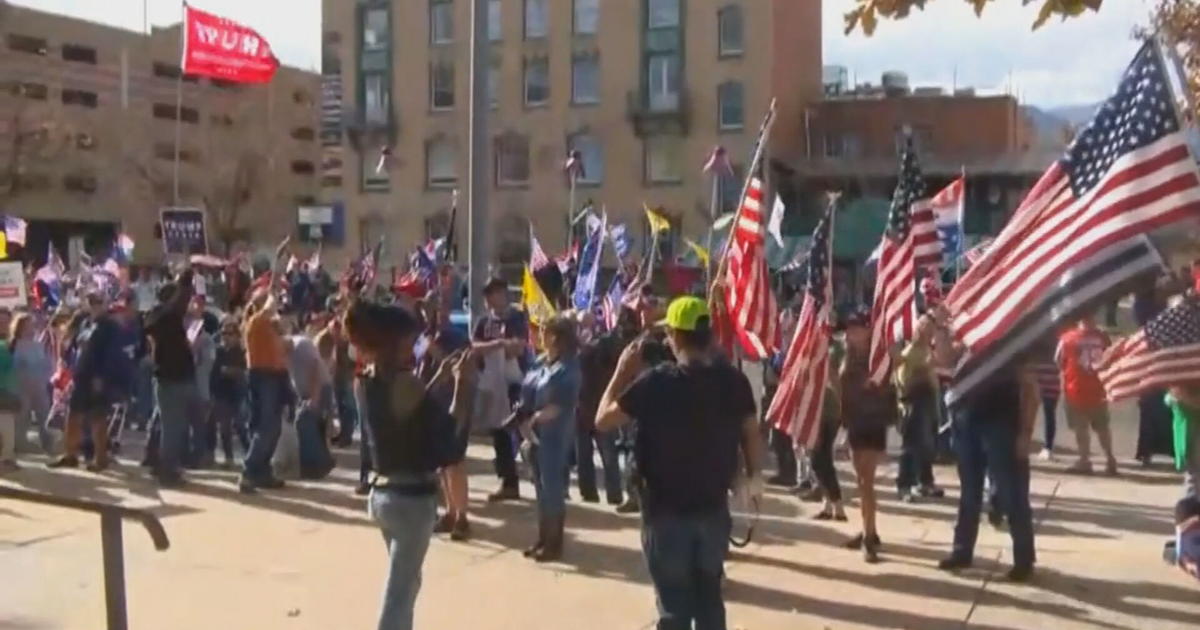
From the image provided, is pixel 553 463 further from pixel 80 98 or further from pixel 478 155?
pixel 80 98

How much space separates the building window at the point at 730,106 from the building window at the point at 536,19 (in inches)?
286

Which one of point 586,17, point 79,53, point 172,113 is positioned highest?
point 79,53

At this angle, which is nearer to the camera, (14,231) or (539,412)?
(539,412)

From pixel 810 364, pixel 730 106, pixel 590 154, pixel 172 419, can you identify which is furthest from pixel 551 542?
pixel 590 154

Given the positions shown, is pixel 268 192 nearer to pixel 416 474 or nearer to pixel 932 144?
pixel 932 144

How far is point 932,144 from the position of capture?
57562 mm

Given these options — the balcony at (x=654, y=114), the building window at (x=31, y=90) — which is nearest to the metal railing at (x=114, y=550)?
the balcony at (x=654, y=114)

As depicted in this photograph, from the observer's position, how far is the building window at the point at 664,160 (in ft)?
194

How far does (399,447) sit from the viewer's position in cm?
712

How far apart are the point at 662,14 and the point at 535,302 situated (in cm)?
4615

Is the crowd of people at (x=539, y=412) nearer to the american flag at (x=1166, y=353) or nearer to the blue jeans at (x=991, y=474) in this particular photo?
the blue jeans at (x=991, y=474)

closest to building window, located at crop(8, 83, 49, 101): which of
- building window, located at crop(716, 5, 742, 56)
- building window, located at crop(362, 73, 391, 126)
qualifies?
building window, located at crop(362, 73, 391, 126)

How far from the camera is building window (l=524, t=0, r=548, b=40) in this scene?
60.9 meters

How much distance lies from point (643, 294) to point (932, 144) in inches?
1733
